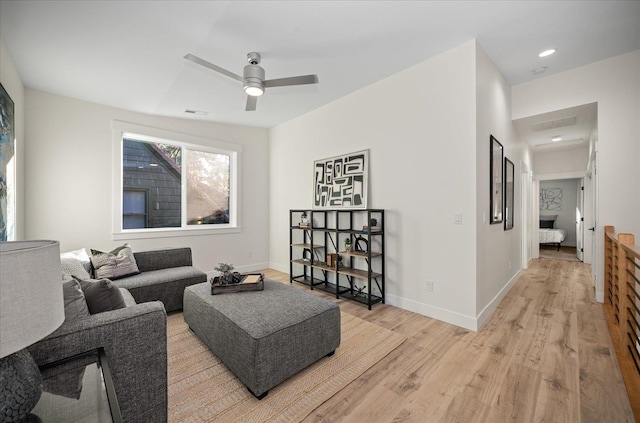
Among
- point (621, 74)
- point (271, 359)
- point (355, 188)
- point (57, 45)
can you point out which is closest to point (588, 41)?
point (621, 74)

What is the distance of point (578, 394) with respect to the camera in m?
1.71

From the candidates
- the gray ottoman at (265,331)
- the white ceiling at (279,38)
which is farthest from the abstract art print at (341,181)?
the gray ottoman at (265,331)

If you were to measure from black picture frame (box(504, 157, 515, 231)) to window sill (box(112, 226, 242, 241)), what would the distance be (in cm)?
420

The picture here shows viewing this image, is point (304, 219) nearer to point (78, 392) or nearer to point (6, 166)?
point (6, 166)

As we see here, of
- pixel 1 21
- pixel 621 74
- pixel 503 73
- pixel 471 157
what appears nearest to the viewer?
pixel 1 21

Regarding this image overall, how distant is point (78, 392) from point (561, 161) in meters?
8.23

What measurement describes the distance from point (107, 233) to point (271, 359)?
337cm

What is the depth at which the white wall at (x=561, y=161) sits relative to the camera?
5684mm

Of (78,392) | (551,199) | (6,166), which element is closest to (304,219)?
(6,166)

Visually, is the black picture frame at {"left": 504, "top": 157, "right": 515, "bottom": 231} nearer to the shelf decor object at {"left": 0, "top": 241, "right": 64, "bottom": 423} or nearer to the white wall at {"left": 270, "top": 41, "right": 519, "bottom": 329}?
the white wall at {"left": 270, "top": 41, "right": 519, "bottom": 329}

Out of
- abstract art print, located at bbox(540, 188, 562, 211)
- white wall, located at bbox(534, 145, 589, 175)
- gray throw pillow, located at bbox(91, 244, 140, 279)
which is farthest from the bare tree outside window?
abstract art print, located at bbox(540, 188, 562, 211)

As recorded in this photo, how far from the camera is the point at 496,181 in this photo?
3141 mm

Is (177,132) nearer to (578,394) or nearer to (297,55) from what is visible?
(297,55)

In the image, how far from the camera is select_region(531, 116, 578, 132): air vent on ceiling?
3.74 m
